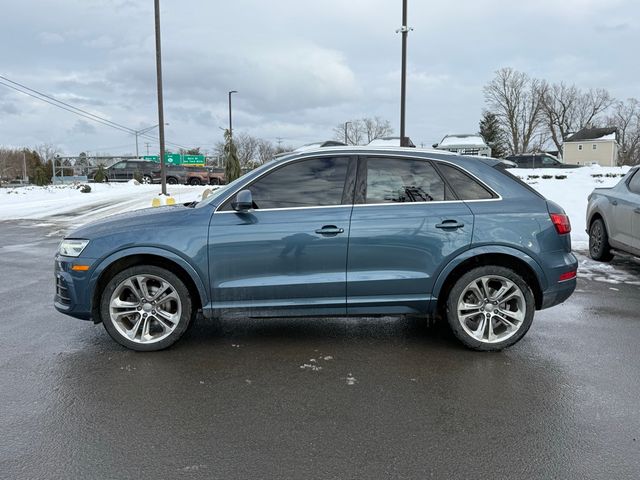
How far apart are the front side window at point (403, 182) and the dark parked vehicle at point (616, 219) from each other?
15.0 feet

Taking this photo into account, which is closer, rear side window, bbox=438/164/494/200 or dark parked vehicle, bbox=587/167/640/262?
rear side window, bbox=438/164/494/200

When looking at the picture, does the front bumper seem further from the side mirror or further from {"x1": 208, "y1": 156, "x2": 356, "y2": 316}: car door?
the side mirror

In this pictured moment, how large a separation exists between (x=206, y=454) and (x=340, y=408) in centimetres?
97

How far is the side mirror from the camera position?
168 inches

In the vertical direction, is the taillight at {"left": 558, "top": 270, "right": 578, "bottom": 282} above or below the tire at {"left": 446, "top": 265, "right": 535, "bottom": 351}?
above

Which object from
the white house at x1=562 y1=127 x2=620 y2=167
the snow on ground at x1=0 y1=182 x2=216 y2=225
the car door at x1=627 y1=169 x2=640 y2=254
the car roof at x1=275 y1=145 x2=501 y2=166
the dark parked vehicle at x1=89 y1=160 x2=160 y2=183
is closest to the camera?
the car roof at x1=275 y1=145 x2=501 y2=166

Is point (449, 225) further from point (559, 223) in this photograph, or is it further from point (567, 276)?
point (567, 276)

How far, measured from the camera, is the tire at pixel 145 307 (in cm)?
442

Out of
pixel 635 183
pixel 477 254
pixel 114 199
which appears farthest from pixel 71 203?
pixel 477 254

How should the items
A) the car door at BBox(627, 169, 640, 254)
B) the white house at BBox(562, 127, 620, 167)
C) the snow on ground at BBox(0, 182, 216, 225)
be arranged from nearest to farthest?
the car door at BBox(627, 169, 640, 254)
the snow on ground at BBox(0, 182, 216, 225)
the white house at BBox(562, 127, 620, 167)

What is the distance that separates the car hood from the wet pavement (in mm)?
1065

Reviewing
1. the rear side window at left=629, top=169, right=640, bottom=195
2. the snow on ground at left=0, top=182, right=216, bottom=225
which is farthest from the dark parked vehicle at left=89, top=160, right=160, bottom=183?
the rear side window at left=629, top=169, right=640, bottom=195

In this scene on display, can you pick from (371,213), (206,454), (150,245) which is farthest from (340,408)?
(150,245)

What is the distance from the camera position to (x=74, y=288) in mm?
4395
